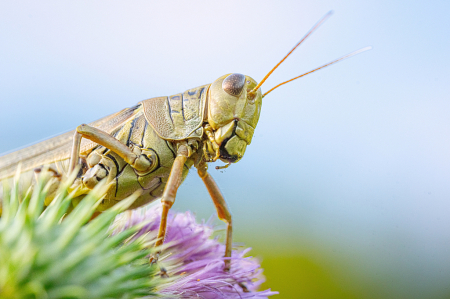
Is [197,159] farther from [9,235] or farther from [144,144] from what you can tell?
[9,235]

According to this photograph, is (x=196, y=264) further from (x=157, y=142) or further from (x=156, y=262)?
(x=157, y=142)

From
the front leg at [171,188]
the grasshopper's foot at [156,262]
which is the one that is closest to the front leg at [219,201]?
the front leg at [171,188]

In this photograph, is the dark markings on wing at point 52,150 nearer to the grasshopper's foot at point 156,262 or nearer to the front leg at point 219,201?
the front leg at point 219,201

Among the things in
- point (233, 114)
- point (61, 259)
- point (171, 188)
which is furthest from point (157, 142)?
point (61, 259)

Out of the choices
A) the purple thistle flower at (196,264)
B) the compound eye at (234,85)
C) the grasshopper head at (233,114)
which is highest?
the compound eye at (234,85)

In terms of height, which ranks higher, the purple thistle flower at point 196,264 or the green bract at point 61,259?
the green bract at point 61,259

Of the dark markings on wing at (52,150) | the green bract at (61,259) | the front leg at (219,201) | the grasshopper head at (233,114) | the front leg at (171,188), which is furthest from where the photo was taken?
the front leg at (219,201)

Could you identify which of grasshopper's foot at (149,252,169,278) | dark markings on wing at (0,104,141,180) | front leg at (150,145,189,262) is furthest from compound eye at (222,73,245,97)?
grasshopper's foot at (149,252,169,278)

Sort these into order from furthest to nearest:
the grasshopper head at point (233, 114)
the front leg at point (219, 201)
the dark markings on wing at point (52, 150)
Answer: the front leg at point (219, 201), the dark markings on wing at point (52, 150), the grasshopper head at point (233, 114)

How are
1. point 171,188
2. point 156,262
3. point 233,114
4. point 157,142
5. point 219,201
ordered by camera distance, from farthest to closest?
point 219,201 → point 157,142 → point 233,114 → point 171,188 → point 156,262

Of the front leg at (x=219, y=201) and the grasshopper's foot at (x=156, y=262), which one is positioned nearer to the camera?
the grasshopper's foot at (x=156, y=262)
